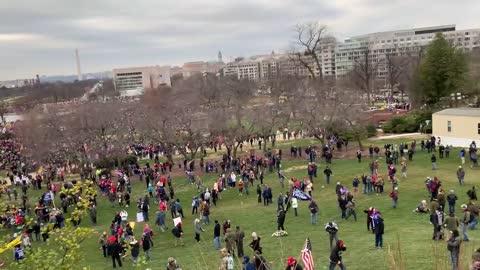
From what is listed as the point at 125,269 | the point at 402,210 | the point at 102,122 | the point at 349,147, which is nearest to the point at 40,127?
the point at 102,122

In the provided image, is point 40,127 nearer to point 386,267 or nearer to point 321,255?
point 321,255

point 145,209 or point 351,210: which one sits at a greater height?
point 351,210

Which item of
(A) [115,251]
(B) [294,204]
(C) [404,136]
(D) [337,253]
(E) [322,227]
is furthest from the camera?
(C) [404,136]

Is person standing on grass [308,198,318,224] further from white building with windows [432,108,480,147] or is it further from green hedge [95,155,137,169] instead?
green hedge [95,155,137,169]

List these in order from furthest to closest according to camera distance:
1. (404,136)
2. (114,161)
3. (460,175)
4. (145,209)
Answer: (404,136)
(114,161)
(145,209)
(460,175)

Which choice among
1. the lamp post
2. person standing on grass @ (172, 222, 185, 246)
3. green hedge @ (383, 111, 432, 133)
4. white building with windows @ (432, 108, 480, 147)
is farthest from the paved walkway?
person standing on grass @ (172, 222, 185, 246)

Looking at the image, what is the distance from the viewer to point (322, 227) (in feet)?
70.9

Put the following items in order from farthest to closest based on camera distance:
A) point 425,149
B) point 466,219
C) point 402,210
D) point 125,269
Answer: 1. point 425,149
2. point 402,210
3. point 125,269
4. point 466,219

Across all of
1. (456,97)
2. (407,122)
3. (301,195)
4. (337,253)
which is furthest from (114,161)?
(456,97)

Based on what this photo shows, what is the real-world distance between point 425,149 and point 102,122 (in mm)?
27217

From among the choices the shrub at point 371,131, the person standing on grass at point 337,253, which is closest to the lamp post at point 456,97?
the shrub at point 371,131

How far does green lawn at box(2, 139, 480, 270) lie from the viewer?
1611cm

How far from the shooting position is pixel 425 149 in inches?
1528

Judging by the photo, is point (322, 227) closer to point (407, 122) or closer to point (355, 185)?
point (355, 185)
